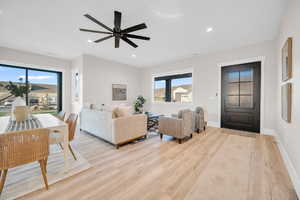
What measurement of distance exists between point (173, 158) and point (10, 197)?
2.28 meters

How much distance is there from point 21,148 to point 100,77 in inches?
167

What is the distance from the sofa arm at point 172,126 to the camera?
3.02 metres

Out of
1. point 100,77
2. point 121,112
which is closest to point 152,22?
point 121,112

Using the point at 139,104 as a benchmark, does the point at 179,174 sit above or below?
below

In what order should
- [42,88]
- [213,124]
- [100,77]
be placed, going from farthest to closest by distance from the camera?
[100,77], [42,88], [213,124]

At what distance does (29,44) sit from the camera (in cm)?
389

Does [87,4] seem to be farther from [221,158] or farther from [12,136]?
[221,158]

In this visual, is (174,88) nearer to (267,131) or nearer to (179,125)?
(179,125)

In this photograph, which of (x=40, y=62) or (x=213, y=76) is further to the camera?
(x=40, y=62)

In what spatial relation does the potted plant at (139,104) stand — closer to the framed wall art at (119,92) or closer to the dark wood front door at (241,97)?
the framed wall art at (119,92)

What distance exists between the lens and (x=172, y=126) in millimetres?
3145

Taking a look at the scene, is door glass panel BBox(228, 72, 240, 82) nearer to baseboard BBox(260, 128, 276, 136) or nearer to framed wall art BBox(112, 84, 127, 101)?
baseboard BBox(260, 128, 276, 136)

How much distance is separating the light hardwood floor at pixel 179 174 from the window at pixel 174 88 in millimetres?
2934

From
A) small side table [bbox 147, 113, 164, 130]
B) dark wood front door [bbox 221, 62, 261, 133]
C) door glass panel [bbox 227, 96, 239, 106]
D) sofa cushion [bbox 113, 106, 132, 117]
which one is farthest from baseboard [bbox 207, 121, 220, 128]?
sofa cushion [bbox 113, 106, 132, 117]
